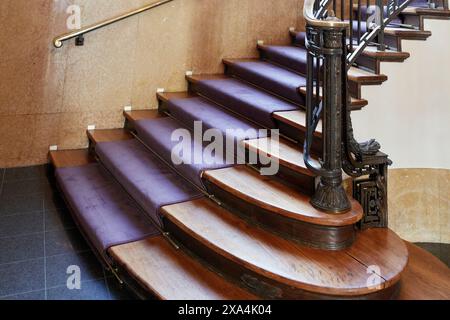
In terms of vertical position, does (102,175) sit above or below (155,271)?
above

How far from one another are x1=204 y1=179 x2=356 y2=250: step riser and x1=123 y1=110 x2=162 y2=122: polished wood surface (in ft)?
5.40

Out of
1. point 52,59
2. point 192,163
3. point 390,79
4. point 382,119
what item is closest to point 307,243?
point 192,163

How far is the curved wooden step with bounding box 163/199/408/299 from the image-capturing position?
6.16 ft

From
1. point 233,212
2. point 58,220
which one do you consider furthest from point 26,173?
point 233,212

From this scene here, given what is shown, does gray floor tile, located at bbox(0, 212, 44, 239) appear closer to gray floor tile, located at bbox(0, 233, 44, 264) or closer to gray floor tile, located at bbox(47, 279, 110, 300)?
gray floor tile, located at bbox(0, 233, 44, 264)

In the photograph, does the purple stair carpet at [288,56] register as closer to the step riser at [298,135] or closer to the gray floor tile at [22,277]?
the step riser at [298,135]

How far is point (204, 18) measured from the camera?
3963 millimetres

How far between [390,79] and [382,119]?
285 millimetres

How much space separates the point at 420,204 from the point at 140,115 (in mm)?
2607

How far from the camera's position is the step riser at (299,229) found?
208 centimetres

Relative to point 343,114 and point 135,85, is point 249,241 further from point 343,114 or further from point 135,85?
point 135,85

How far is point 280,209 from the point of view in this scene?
2158 mm

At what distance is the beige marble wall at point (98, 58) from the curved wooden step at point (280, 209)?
5.54ft

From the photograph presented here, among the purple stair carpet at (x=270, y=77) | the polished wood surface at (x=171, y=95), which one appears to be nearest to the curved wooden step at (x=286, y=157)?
the purple stair carpet at (x=270, y=77)
